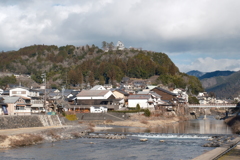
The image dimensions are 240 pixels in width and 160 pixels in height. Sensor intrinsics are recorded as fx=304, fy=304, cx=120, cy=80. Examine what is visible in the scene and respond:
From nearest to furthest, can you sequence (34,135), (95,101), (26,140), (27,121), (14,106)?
(26,140) < (34,135) < (27,121) < (14,106) < (95,101)

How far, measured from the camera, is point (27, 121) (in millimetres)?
40812

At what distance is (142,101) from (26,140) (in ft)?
129

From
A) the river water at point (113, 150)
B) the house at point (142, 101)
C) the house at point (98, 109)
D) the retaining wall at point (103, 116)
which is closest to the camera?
the river water at point (113, 150)

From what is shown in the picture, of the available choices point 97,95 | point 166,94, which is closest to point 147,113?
point 97,95

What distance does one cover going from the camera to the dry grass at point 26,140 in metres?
29.5

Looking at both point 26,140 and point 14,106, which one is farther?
point 14,106

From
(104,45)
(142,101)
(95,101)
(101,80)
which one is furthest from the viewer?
(104,45)

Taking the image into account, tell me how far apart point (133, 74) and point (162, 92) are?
39411 mm

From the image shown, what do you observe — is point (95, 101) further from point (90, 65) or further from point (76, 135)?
point (90, 65)

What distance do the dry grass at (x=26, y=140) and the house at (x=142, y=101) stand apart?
36416 mm

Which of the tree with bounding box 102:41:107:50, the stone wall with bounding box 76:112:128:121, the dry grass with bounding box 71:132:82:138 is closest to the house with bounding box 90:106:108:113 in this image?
the stone wall with bounding box 76:112:128:121

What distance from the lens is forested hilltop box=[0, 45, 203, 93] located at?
117625 mm

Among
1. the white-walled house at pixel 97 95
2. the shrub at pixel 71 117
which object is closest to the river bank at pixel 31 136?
the shrub at pixel 71 117

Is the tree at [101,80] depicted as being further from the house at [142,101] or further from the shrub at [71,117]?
the shrub at [71,117]
